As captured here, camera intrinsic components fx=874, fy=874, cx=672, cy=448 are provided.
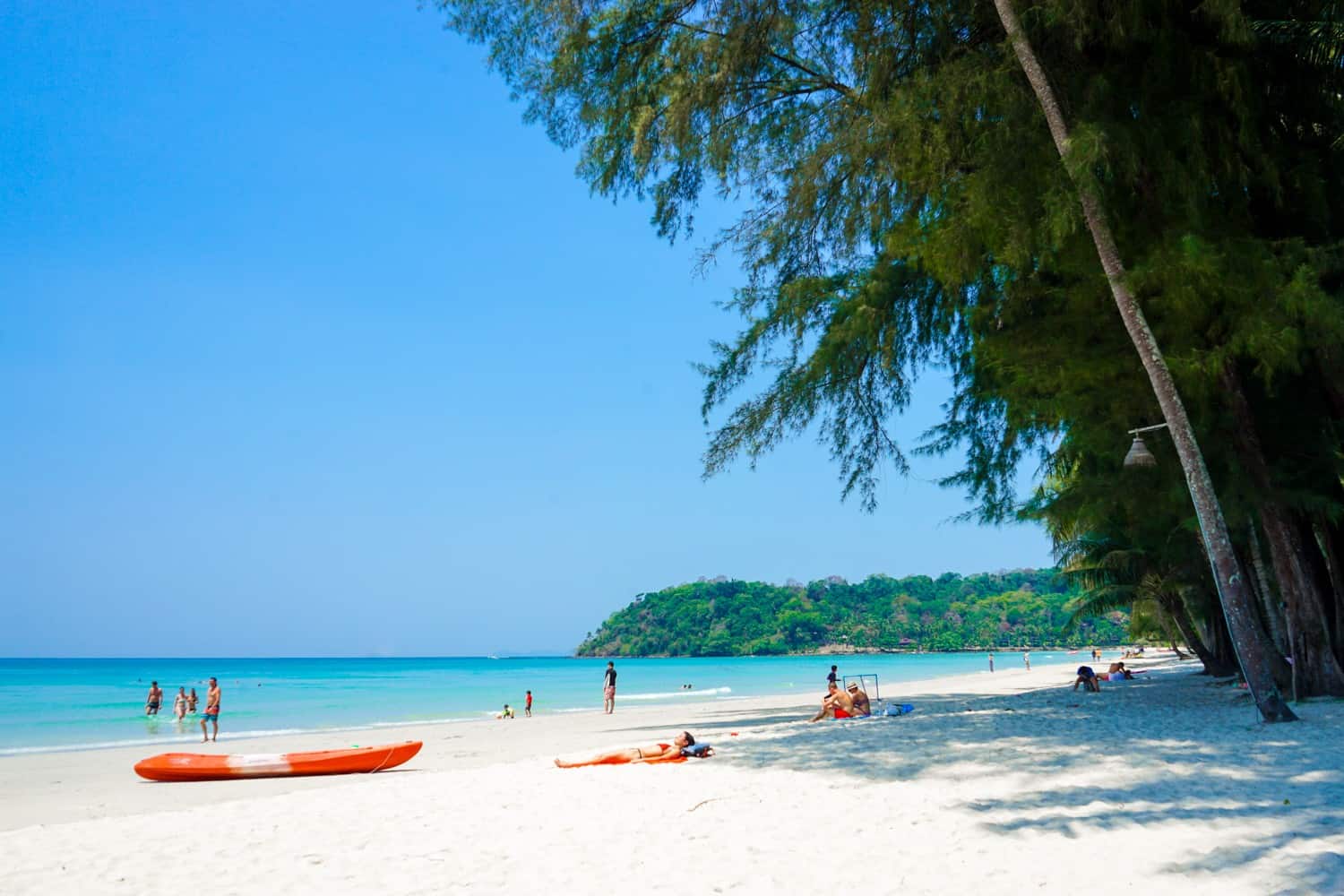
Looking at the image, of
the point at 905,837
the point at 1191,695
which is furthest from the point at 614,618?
the point at 905,837

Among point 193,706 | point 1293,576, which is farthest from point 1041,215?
point 193,706

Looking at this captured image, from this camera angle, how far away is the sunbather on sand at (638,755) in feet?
31.0

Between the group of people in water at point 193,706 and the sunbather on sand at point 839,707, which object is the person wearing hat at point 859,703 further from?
the group of people in water at point 193,706

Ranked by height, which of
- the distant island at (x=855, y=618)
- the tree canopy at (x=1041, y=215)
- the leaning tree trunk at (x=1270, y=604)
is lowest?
the distant island at (x=855, y=618)

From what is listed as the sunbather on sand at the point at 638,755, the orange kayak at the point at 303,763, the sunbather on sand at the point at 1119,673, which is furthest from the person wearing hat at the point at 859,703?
the sunbather on sand at the point at 1119,673

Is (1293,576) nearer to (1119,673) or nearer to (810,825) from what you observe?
(810,825)

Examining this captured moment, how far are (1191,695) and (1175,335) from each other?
9.02m

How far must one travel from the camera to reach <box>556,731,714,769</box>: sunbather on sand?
945 centimetres

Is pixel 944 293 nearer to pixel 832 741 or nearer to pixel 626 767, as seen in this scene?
pixel 832 741

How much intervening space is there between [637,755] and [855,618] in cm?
13381

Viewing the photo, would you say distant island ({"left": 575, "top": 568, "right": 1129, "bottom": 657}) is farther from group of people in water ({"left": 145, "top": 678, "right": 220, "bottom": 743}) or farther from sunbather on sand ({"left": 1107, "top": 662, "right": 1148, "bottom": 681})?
group of people in water ({"left": 145, "top": 678, "right": 220, "bottom": 743})

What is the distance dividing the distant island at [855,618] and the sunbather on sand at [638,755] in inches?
4899

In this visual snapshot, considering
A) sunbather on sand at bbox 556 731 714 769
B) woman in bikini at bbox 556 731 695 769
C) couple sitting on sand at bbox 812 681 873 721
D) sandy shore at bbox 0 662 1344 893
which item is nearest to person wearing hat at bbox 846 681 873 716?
couple sitting on sand at bbox 812 681 873 721

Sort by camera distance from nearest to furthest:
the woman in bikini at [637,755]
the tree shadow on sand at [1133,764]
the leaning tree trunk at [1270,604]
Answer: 1. the tree shadow on sand at [1133,764]
2. the woman in bikini at [637,755]
3. the leaning tree trunk at [1270,604]
